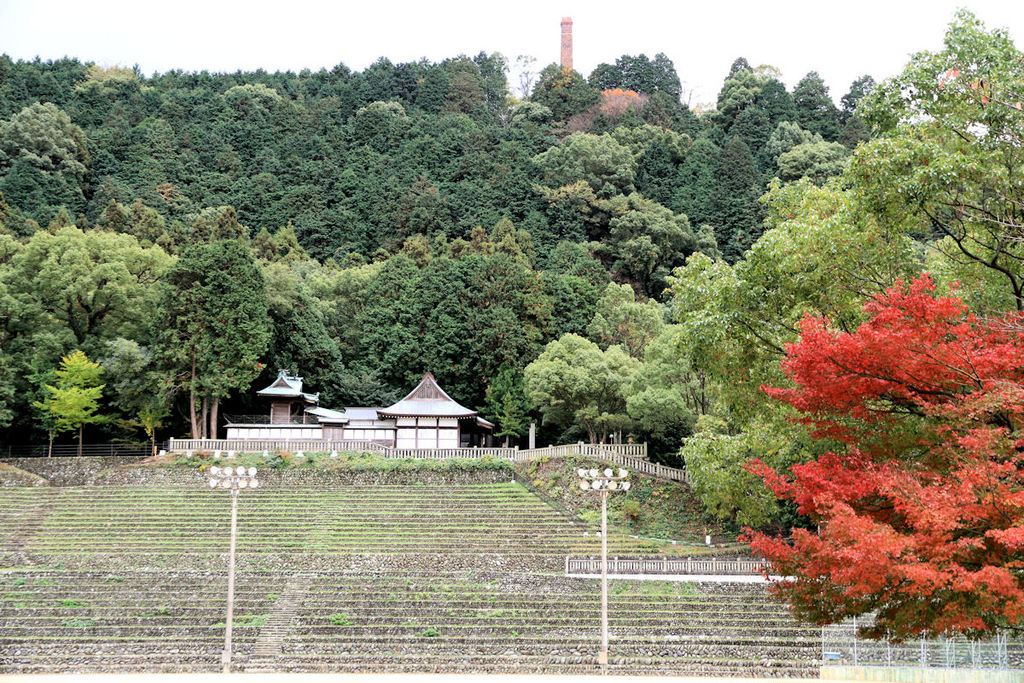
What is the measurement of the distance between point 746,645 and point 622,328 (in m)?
26.4

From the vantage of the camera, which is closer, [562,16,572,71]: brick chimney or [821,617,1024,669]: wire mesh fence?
[821,617,1024,669]: wire mesh fence

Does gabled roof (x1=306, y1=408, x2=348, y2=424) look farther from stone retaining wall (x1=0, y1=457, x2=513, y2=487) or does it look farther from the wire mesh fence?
the wire mesh fence

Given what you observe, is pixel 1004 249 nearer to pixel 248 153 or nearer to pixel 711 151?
pixel 711 151

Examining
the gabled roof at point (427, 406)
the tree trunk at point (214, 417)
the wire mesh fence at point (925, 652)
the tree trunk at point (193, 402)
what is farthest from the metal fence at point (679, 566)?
the tree trunk at point (193, 402)

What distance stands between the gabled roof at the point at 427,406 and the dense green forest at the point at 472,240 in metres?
3.39

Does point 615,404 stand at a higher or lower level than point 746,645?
higher

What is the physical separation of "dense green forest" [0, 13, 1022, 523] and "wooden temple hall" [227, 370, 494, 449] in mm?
2090

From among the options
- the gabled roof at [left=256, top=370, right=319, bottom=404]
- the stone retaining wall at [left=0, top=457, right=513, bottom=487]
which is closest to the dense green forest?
the gabled roof at [left=256, top=370, right=319, bottom=404]

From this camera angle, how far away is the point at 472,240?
65500 mm

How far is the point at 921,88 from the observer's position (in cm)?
1522

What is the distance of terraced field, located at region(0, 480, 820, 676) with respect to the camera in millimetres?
23141

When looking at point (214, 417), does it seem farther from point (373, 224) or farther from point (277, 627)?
point (373, 224)

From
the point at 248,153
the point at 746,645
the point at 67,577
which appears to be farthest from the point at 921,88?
the point at 248,153

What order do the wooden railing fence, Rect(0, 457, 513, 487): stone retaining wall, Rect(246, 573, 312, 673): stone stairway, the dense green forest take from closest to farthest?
the dense green forest
Rect(246, 573, 312, 673): stone stairway
the wooden railing fence
Rect(0, 457, 513, 487): stone retaining wall
